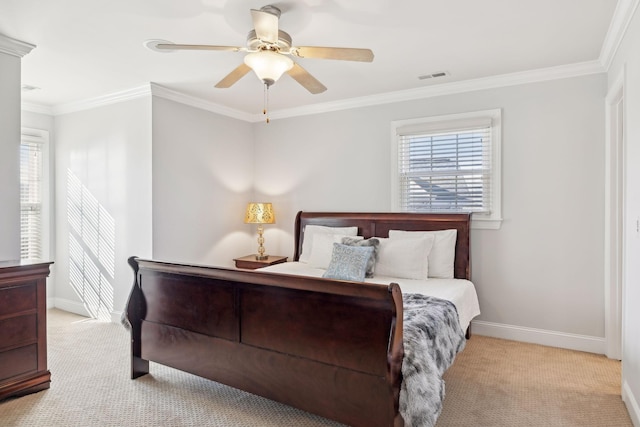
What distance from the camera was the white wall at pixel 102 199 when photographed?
4.38 meters

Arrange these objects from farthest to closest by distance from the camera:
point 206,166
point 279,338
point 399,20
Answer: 1. point 206,166
2. point 399,20
3. point 279,338

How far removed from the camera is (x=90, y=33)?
2959mm

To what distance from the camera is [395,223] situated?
4.38m

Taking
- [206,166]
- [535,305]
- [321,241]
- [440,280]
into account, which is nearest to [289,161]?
[206,166]

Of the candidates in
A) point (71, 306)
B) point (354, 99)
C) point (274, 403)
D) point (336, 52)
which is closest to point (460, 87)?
point (354, 99)

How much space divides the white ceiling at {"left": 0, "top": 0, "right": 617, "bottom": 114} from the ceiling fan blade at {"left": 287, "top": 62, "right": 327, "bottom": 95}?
1.07 ft

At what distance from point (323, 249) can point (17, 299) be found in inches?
102

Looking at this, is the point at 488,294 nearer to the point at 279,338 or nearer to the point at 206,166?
the point at 279,338

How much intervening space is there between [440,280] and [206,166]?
2.92m

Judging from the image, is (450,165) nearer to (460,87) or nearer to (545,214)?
(460,87)

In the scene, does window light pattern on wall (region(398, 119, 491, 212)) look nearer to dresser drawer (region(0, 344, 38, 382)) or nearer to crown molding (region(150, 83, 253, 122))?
crown molding (region(150, 83, 253, 122))

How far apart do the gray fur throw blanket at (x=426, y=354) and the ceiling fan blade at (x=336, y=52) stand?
1.57m

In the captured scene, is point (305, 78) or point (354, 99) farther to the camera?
point (354, 99)

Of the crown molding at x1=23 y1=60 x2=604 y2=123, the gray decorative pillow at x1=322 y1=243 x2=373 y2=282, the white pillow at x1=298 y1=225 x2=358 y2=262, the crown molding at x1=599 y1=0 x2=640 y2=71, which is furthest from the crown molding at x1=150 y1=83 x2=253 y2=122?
the crown molding at x1=599 y1=0 x2=640 y2=71
